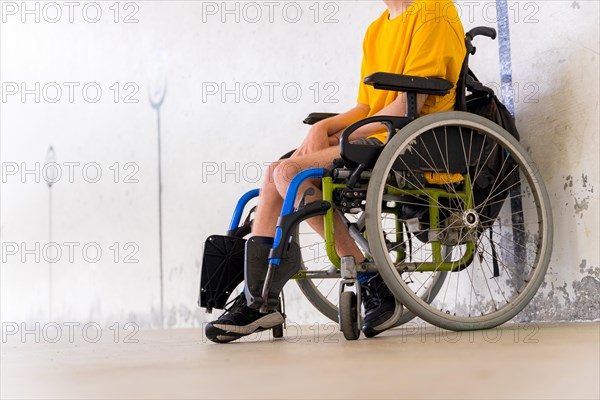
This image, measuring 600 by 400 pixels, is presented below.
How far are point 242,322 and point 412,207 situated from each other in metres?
0.53

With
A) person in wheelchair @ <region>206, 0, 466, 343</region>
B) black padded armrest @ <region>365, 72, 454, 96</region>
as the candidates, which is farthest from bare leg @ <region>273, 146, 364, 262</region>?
black padded armrest @ <region>365, 72, 454, 96</region>

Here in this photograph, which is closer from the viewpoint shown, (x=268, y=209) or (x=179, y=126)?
(x=268, y=209)

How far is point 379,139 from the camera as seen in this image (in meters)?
2.05

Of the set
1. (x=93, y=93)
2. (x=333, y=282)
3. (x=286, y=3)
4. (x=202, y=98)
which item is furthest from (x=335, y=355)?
(x=93, y=93)

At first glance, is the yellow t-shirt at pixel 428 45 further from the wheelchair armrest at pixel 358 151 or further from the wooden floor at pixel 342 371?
the wooden floor at pixel 342 371

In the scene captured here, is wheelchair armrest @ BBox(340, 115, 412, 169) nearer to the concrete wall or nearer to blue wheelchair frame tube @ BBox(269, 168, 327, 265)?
blue wheelchair frame tube @ BBox(269, 168, 327, 265)

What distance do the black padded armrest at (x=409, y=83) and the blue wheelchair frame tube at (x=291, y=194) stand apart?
0.82 feet

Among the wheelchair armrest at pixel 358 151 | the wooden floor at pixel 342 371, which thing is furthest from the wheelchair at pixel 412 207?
the wooden floor at pixel 342 371

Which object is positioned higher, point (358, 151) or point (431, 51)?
point (431, 51)

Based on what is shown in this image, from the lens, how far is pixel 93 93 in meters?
5.09

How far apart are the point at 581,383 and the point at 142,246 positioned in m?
3.84

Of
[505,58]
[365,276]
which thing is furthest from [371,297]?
[505,58]

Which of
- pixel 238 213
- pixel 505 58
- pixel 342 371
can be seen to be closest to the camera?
pixel 342 371

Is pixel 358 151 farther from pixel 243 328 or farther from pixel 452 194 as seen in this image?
pixel 243 328
